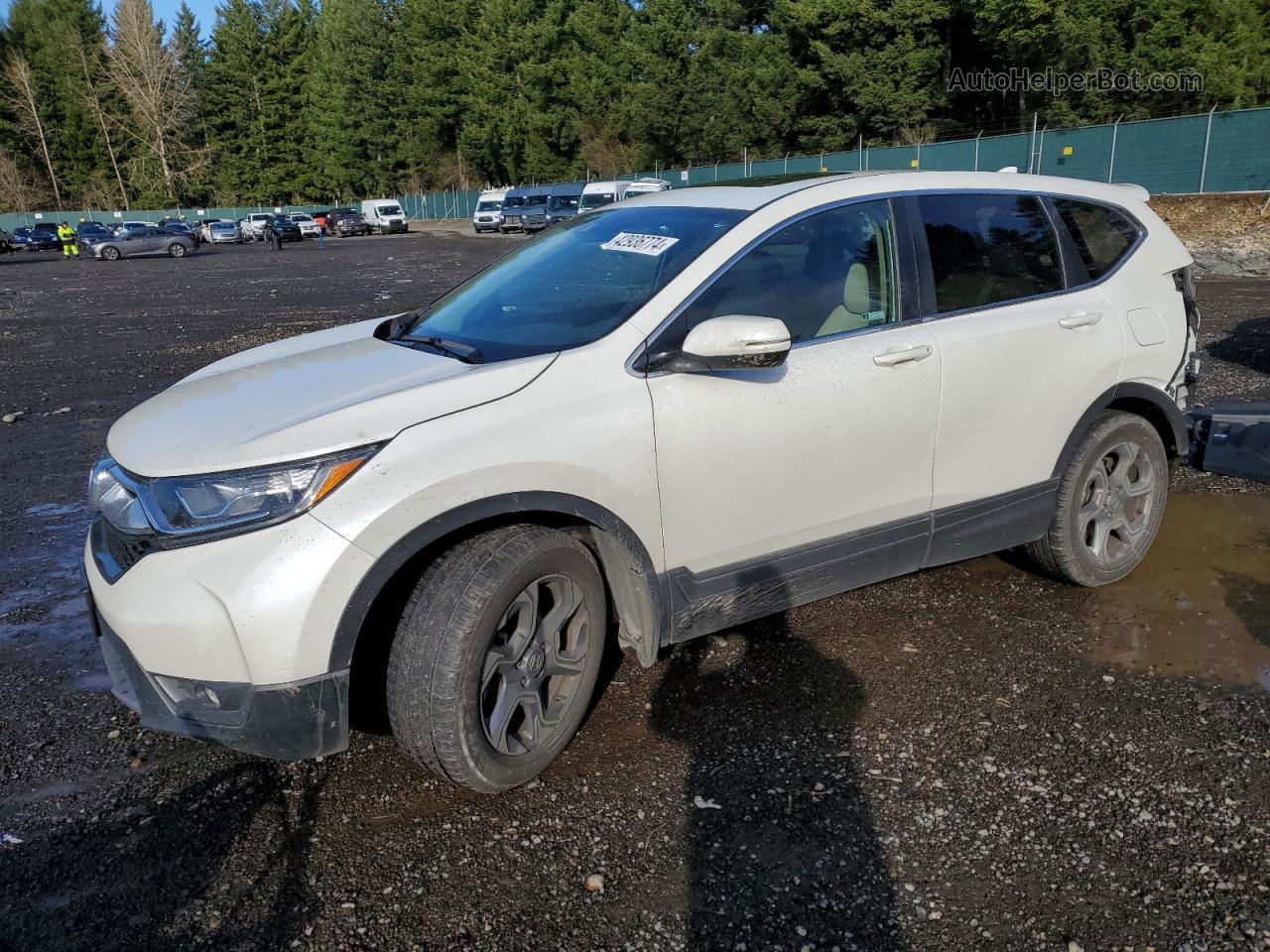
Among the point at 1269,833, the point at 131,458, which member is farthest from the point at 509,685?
the point at 1269,833

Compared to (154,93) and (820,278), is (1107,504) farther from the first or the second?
(154,93)

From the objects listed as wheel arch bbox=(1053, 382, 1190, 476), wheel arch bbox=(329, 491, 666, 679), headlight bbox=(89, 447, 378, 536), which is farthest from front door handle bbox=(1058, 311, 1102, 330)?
headlight bbox=(89, 447, 378, 536)

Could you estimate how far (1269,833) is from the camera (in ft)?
8.94

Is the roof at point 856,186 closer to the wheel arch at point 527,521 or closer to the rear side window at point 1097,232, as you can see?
the rear side window at point 1097,232

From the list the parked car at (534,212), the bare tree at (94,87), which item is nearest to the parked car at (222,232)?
the parked car at (534,212)

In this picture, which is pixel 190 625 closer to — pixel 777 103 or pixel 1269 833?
pixel 1269 833

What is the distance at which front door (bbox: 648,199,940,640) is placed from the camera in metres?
3.13

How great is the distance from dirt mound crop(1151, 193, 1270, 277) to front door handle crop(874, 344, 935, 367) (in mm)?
17121

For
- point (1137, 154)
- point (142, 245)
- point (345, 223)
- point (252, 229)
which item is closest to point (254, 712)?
point (1137, 154)

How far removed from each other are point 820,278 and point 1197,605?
2.30 m

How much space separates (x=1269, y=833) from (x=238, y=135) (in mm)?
96283

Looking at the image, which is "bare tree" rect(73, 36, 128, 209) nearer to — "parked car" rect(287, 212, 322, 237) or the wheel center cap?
"parked car" rect(287, 212, 322, 237)

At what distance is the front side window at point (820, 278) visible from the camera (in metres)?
3.32

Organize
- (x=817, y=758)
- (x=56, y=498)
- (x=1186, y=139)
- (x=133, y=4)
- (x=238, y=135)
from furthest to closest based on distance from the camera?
(x=238, y=135) → (x=133, y=4) → (x=1186, y=139) → (x=56, y=498) → (x=817, y=758)
